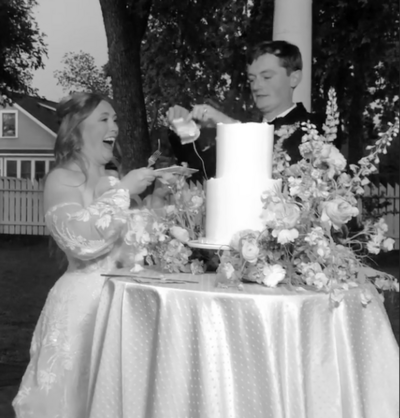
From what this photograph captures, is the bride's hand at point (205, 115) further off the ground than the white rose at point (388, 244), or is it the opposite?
the bride's hand at point (205, 115)

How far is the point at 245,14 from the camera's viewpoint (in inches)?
312

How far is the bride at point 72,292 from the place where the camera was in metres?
2.19

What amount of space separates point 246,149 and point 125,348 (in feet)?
1.88

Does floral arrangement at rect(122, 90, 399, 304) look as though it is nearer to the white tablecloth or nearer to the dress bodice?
the white tablecloth

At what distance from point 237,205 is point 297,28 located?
2.73 metres

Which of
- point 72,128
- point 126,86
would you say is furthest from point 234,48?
point 72,128

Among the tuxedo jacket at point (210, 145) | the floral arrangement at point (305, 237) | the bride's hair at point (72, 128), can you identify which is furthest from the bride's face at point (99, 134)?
the floral arrangement at point (305, 237)

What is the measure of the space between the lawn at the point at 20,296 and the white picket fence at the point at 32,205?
20 cm

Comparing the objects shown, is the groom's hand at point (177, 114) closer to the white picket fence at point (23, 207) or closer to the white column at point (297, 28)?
the white column at point (297, 28)

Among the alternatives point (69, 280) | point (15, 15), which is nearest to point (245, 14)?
point (15, 15)

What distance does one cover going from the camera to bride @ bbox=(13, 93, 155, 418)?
2.19 m

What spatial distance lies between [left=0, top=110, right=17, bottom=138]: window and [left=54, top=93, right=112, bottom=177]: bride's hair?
4.24 meters

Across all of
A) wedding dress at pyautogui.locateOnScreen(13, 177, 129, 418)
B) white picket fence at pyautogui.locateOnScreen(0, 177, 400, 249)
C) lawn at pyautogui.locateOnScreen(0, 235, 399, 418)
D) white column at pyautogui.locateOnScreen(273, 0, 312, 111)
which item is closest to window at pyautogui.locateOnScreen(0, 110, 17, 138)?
lawn at pyautogui.locateOnScreen(0, 235, 399, 418)

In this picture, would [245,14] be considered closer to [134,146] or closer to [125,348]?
[134,146]
